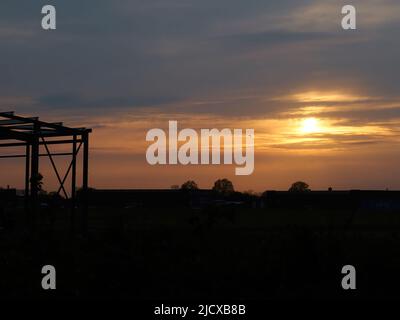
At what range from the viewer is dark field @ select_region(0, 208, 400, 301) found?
12023 mm

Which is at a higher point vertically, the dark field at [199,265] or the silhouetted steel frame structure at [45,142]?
the silhouetted steel frame structure at [45,142]

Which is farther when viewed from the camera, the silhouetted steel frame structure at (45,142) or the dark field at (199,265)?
the silhouetted steel frame structure at (45,142)

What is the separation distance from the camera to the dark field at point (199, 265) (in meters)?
12.0

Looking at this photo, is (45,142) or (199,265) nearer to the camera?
(199,265)

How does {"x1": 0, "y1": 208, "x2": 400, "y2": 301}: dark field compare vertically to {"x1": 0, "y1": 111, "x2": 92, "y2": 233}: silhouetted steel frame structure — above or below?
below

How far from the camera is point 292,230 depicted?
45.2ft

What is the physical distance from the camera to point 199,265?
1278 centimetres

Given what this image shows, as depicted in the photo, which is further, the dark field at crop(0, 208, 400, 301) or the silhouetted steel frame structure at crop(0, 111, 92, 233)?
the silhouetted steel frame structure at crop(0, 111, 92, 233)
